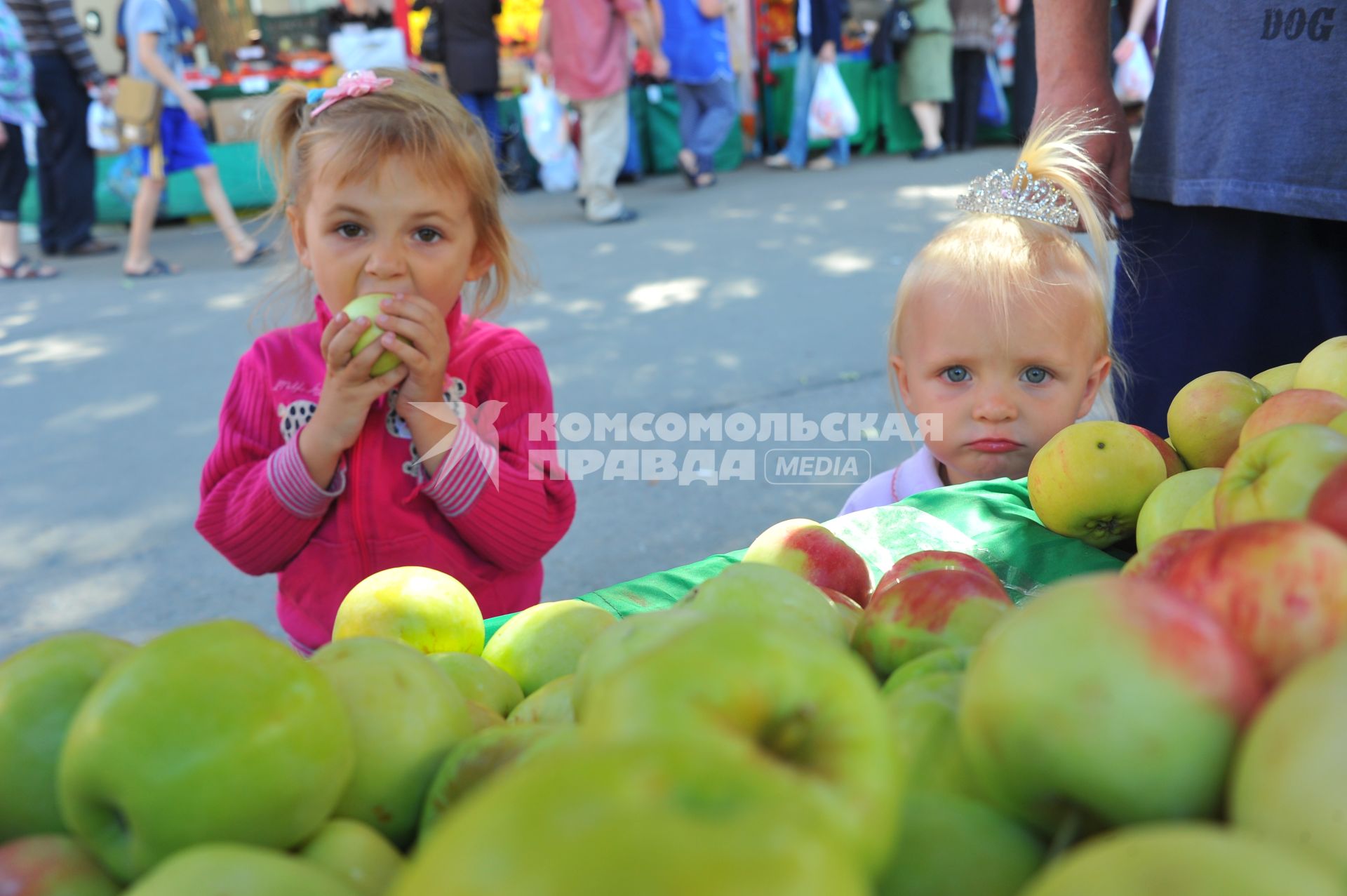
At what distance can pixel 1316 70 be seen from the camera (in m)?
1.93

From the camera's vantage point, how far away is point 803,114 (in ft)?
34.0

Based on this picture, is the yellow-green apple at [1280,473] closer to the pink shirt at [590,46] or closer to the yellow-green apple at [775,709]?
the yellow-green apple at [775,709]

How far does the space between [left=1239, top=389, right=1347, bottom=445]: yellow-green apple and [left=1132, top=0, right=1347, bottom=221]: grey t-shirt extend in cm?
81

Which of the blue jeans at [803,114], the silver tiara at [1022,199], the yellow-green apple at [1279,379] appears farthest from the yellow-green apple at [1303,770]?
the blue jeans at [803,114]

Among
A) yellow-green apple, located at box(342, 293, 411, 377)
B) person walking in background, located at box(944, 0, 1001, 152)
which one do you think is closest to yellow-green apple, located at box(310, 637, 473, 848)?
yellow-green apple, located at box(342, 293, 411, 377)

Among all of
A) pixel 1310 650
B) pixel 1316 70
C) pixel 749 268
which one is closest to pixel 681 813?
pixel 1310 650

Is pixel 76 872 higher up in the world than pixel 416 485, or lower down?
higher up

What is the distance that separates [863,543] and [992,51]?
33.3 feet

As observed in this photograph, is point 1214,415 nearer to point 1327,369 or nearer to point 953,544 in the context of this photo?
point 1327,369

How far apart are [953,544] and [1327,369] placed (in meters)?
0.58

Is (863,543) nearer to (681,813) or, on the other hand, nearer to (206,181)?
(681,813)

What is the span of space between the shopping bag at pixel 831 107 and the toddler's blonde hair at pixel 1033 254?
8.08 meters

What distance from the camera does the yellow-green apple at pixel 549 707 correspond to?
1.03m

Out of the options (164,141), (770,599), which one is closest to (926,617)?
(770,599)
